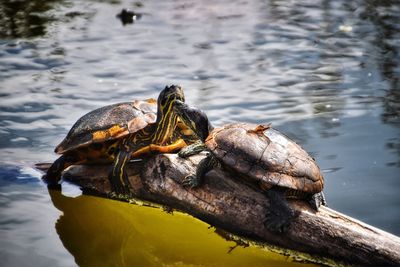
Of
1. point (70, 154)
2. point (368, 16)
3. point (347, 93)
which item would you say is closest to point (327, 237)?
point (70, 154)

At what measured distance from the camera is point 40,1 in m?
12.7

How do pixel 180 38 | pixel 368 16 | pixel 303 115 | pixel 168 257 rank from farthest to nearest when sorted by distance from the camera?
1. pixel 368 16
2. pixel 180 38
3. pixel 303 115
4. pixel 168 257

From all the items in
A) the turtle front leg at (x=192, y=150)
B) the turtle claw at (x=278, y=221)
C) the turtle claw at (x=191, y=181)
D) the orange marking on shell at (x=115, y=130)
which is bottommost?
the turtle claw at (x=278, y=221)

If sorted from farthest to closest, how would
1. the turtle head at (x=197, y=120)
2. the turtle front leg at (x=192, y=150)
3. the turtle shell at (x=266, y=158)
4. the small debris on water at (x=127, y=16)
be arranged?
1. the small debris on water at (x=127, y=16)
2. the turtle head at (x=197, y=120)
3. the turtle front leg at (x=192, y=150)
4. the turtle shell at (x=266, y=158)

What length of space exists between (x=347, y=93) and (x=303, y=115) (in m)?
1.04

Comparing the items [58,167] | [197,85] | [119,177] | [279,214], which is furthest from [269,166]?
[197,85]

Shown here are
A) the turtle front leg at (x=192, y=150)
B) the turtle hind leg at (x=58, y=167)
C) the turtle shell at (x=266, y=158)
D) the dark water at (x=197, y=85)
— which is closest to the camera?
the turtle shell at (x=266, y=158)

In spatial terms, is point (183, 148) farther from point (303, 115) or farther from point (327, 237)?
point (303, 115)

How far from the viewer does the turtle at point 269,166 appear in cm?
453

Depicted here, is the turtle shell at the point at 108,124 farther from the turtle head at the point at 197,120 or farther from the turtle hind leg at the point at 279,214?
the turtle hind leg at the point at 279,214

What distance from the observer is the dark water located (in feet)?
16.6

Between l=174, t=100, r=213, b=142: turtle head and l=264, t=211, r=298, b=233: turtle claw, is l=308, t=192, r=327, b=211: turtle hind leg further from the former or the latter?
l=174, t=100, r=213, b=142: turtle head

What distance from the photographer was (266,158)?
4656mm

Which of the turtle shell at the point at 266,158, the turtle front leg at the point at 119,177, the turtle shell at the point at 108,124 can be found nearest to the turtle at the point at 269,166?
the turtle shell at the point at 266,158
